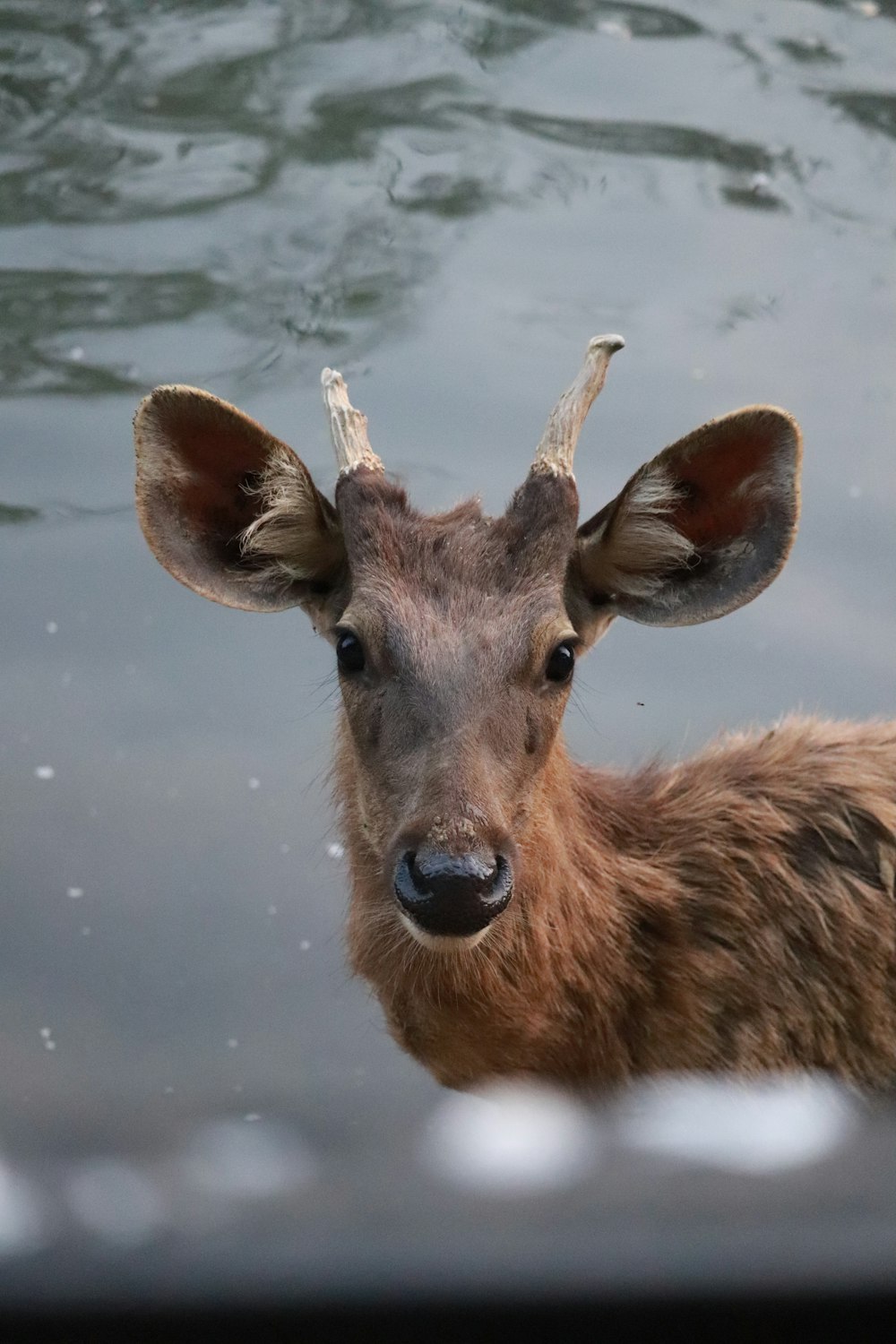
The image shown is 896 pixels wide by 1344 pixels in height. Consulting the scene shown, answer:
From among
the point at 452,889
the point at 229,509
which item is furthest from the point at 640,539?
the point at 452,889

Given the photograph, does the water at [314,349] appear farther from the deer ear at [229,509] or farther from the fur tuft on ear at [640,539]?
the fur tuft on ear at [640,539]

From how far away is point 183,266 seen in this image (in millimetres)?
8281

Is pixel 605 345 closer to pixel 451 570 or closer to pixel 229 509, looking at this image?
pixel 451 570

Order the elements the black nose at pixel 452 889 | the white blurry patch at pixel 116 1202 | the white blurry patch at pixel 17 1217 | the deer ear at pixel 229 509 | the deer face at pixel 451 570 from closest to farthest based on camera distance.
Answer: the white blurry patch at pixel 17 1217 → the white blurry patch at pixel 116 1202 → the black nose at pixel 452 889 → the deer face at pixel 451 570 → the deer ear at pixel 229 509

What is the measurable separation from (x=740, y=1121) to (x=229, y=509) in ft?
7.08

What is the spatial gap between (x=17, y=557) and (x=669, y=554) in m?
3.77

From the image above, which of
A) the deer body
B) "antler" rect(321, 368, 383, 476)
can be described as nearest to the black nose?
the deer body

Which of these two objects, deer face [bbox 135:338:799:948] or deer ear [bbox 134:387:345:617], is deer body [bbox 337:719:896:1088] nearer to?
deer face [bbox 135:338:799:948]

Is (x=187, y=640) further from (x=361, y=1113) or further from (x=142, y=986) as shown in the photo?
(x=361, y=1113)

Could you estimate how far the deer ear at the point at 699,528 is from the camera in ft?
14.2

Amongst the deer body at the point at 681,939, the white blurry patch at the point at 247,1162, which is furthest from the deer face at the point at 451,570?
the white blurry patch at the point at 247,1162

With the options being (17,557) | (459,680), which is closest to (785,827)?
(459,680)

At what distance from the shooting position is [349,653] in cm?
426

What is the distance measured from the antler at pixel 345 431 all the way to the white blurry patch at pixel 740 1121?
1892mm
